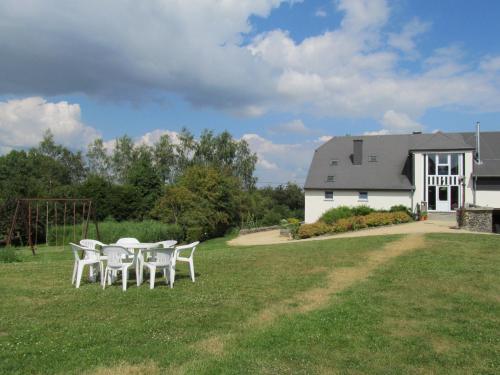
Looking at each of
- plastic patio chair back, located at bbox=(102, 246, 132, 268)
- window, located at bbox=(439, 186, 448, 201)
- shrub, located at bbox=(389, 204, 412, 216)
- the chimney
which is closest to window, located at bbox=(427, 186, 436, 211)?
window, located at bbox=(439, 186, 448, 201)

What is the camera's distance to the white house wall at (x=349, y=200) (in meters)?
32.1

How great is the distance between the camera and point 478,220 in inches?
774

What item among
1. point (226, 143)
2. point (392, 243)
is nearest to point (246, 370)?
point (392, 243)

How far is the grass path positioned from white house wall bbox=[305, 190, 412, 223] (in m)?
19.4

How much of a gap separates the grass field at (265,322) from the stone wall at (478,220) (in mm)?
9901

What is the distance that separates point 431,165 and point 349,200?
6.16 meters

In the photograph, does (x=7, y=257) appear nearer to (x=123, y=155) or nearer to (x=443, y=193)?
(x=443, y=193)

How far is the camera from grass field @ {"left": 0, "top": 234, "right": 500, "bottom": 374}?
189 inches

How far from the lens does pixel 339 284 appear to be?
8844mm

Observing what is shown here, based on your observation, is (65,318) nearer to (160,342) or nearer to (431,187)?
(160,342)

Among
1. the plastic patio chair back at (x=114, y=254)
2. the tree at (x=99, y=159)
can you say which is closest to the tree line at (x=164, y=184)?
the tree at (x=99, y=159)

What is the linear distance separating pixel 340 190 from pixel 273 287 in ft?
85.1

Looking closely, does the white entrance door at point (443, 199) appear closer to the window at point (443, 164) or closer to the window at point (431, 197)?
the window at point (431, 197)

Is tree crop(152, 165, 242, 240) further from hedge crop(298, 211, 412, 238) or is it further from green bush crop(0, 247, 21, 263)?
green bush crop(0, 247, 21, 263)
